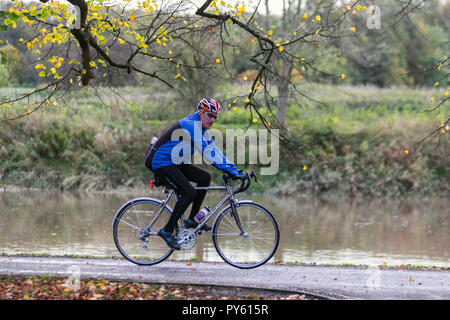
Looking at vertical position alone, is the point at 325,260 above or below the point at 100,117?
below

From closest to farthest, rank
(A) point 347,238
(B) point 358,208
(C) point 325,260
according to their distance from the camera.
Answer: (C) point 325,260, (A) point 347,238, (B) point 358,208

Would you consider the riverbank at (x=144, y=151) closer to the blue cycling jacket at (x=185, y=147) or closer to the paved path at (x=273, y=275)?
the paved path at (x=273, y=275)

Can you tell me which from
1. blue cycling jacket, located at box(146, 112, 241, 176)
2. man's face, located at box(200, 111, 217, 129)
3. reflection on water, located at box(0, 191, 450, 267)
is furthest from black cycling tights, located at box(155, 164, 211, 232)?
reflection on water, located at box(0, 191, 450, 267)

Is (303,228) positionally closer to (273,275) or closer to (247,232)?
(247,232)

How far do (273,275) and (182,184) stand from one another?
64.2 inches

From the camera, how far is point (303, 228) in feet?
50.3

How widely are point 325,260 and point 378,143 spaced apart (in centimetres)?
1471

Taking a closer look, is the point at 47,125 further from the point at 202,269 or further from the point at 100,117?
the point at 202,269

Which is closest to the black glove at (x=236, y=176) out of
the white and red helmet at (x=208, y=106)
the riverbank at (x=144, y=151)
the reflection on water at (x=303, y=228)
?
the white and red helmet at (x=208, y=106)

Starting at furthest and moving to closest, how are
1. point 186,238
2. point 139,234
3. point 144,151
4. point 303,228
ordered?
1. point 144,151
2. point 303,228
3. point 139,234
4. point 186,238

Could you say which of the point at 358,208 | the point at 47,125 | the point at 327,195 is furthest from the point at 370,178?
the point at 47,125

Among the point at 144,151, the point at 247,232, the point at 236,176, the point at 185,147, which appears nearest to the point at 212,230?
the point at 247,232

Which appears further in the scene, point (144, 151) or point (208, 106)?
point (144, 151)
